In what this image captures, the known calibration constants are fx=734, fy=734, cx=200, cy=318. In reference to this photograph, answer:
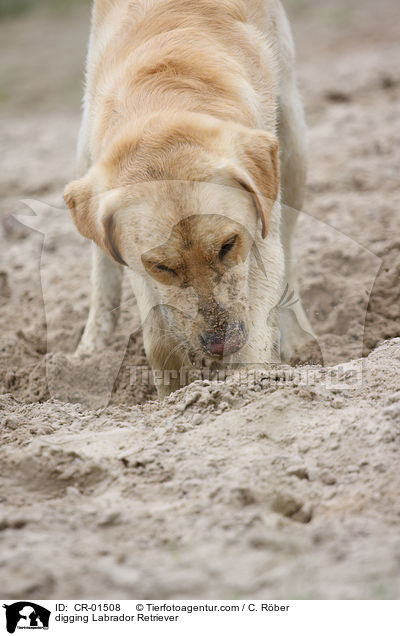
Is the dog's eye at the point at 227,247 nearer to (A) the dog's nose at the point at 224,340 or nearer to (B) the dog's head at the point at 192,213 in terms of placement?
(B) the dog's head at the point at 192,213

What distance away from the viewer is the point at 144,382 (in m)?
4.32

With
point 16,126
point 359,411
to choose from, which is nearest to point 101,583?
point 359,411

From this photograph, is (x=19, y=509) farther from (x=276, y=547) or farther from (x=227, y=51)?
(x=227, y=51)

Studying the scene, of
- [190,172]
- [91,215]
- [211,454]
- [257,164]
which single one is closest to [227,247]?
[190,172]

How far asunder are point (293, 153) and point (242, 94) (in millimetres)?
1077

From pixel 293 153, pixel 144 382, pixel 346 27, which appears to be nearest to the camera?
pixel 144 382

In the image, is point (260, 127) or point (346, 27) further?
point (346, 27)

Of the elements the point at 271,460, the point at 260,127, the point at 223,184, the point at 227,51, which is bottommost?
the point at 271,460

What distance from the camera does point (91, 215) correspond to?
364 cm

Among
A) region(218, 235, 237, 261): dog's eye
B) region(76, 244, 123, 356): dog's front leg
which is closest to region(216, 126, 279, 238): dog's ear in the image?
region(218, 235, 237, 261): dog's eye
